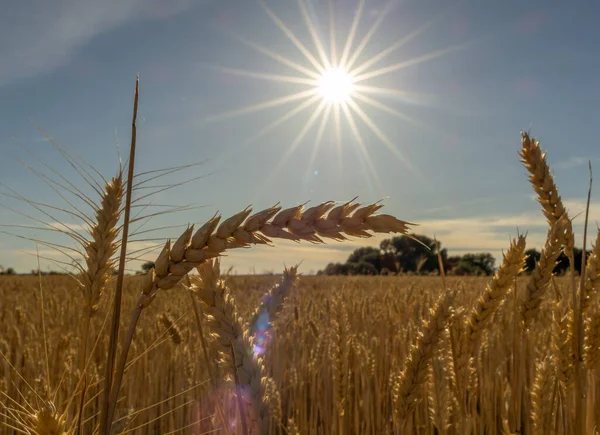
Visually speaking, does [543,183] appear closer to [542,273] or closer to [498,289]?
[542,273]

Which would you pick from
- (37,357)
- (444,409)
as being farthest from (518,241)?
(37,357)

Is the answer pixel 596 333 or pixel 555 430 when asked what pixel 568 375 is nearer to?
pixel 596 333

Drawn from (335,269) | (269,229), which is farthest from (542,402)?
(335,269)

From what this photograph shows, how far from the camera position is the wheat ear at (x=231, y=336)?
1.09 m

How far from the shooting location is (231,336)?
3.60ft

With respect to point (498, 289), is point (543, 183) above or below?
above

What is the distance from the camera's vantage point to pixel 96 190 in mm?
1335

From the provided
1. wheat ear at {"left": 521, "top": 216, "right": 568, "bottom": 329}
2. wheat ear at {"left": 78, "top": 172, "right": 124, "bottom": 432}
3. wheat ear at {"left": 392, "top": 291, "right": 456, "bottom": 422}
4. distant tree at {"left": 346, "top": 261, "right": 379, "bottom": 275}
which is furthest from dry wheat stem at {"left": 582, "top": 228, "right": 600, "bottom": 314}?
distant tree at {"left": 346, "top": 261, "right": 379, "bottom": 275}

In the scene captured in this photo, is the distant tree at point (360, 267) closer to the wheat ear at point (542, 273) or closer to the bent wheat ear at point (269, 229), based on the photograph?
the wheat ear at point (542, 273)

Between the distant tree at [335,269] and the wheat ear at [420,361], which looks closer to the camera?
the wheat ear at [420,361]

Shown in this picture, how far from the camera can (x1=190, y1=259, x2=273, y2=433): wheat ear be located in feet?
3.58

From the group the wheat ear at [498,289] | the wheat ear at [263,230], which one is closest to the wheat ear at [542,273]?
the wheat ear at [498,289]

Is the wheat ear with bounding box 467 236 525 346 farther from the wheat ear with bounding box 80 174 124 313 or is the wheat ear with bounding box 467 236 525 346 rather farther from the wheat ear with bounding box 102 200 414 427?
the wheat ear with bounding box 80 174 124 313

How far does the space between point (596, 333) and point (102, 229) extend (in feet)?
5.95
